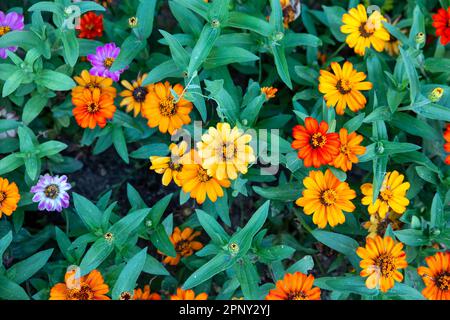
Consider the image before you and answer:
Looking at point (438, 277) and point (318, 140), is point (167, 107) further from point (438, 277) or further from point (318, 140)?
point (438, 277)

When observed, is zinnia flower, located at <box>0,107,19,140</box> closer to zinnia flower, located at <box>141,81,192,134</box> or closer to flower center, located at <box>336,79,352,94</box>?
zinnia flower, located at <box>141,81,192,134</box>

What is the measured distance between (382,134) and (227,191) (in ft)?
2.38

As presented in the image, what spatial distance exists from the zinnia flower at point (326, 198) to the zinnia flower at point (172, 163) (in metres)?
0.48

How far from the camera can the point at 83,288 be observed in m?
1.98

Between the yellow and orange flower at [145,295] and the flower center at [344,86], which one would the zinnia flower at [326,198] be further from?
the yellow and orange flower at [145,295]

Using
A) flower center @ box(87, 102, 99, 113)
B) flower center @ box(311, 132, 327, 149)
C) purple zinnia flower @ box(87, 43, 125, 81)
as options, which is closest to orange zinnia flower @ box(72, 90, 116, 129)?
flower center @ box(87, 102, 99, 113)

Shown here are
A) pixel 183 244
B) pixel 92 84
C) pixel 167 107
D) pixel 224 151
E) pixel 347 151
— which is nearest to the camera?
pixel 224 151

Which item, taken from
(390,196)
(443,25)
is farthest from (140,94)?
(443,25)

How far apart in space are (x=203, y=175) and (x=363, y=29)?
0.99 metres

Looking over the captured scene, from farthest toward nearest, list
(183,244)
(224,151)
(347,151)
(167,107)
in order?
(183,244)
(167,107)
(347,151)
(224,151)

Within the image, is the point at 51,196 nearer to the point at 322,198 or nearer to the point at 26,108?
the point at 26,108

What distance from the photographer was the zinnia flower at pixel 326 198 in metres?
2.01

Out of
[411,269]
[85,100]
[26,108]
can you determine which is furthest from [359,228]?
[26,108]

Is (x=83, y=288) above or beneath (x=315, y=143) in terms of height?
beneath
